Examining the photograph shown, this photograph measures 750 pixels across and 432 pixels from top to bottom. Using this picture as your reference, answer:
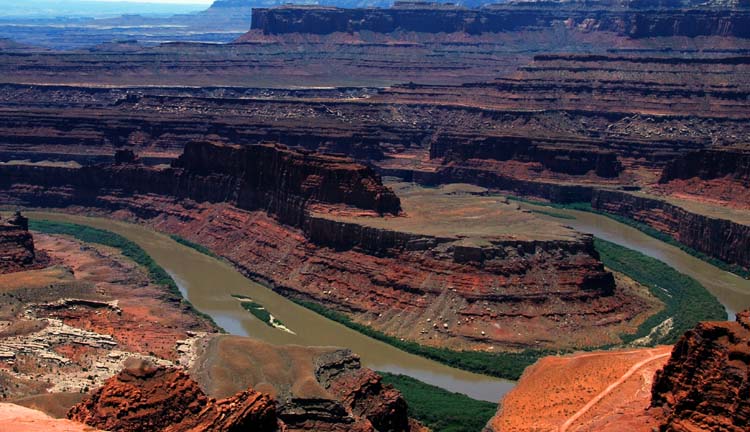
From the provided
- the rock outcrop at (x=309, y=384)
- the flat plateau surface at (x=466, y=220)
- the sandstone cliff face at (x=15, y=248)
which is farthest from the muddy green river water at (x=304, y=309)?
the rock outcrop at (x=309, y=384)

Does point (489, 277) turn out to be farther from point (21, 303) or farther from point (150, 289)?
point (21, 303)

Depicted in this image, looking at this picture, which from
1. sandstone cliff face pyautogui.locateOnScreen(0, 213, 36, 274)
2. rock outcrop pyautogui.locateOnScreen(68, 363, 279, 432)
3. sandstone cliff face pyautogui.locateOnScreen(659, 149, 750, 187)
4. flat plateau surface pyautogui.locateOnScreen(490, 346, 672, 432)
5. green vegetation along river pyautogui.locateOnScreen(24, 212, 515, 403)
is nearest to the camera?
rock outcrop pyautogui.locateOnScreen(68, 363, 279, 432)

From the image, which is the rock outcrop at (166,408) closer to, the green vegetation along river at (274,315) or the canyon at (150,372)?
the canyon at (150,372)

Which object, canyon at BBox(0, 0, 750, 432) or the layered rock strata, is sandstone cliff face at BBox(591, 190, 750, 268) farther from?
the layered rock strata

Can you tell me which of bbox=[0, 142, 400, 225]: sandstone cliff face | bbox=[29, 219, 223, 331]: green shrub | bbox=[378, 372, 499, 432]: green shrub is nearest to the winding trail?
bbox=[378, 372, 499, 432]: green shrub

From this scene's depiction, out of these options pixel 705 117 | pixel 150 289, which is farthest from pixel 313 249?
pixel 705 117
